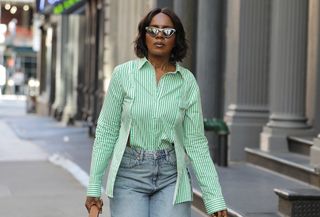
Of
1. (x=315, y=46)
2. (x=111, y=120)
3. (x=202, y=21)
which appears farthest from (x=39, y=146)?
(x=111, y=120)

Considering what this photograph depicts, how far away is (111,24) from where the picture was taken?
23531 mm

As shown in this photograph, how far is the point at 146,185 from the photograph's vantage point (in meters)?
4.29

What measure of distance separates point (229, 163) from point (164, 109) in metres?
9.43

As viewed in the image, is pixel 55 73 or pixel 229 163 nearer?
pixel 229 163

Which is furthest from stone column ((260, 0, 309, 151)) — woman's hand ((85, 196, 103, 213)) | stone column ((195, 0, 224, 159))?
woman's hand ((85, 196, 103, 213))

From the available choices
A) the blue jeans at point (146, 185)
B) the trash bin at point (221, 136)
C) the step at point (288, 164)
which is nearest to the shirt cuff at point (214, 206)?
the blue jeans at point (146, 185)

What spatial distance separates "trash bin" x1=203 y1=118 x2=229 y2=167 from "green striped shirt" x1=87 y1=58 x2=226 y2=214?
8.46 metres

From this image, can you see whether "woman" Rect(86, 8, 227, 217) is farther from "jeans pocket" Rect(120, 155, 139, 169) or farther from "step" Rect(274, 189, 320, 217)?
"step" Rect(274, 189, 320, 217)

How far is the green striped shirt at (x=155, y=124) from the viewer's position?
425 cm

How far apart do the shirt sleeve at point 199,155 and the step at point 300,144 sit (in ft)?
27.2

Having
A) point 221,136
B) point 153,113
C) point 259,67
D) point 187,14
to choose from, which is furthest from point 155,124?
point 187,14

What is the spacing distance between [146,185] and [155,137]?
250mm

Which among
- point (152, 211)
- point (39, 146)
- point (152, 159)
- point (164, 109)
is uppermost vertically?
point (164, 109)

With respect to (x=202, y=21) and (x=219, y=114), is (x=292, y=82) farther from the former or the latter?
(x=219, y=114)
